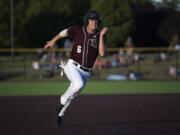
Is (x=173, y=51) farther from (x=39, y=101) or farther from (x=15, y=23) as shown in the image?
(x=39, y=101)

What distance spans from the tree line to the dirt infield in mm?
26446

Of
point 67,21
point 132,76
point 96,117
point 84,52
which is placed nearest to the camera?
point 84,52

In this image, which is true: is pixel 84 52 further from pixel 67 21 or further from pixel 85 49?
pixel 67 21

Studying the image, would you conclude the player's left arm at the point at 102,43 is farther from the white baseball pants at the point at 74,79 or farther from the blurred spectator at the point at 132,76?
the blurred spectator at the point at 132,76

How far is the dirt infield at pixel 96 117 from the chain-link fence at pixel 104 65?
15639 millimetres

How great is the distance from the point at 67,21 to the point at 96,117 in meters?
42.1

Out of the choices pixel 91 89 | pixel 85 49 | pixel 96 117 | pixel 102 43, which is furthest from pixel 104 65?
pixel 102 43

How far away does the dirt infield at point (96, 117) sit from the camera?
35.2ft

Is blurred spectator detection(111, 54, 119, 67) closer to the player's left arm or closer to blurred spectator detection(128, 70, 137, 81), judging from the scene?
blurred spectator detection(128, 70, 137, 81)

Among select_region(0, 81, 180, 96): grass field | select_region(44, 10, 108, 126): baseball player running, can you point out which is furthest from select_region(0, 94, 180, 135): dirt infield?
select_region(0, 81, 180, 96): grass field

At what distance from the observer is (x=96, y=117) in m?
13.2

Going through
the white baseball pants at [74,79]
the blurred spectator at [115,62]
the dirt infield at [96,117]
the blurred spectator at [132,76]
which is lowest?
the blurred spectator at [132,76]

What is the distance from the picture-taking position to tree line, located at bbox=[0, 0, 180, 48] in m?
47.4

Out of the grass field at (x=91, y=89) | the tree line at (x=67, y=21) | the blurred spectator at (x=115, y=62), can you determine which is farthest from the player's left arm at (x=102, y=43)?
the tree line at (x=67, y=21)
